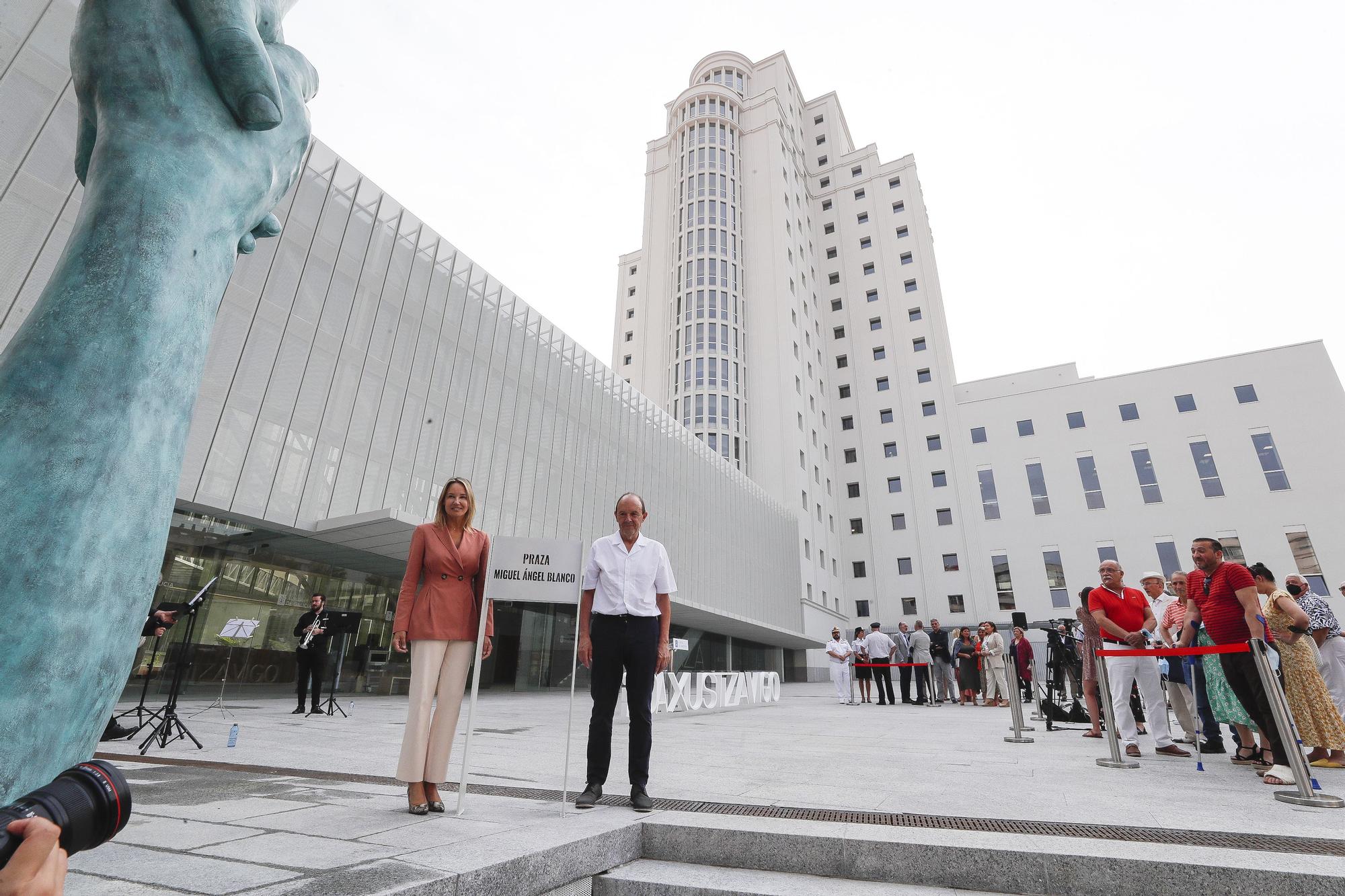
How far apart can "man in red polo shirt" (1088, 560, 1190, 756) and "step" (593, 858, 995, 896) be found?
16.6ft

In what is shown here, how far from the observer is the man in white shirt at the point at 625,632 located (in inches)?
156

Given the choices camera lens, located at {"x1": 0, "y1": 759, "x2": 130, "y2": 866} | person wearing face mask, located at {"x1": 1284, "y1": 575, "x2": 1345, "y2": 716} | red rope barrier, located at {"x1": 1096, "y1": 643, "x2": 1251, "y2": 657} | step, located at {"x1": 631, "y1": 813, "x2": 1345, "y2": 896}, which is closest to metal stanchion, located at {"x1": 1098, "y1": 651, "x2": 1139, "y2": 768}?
red rope barrier, located at {"x1": 1096, "y1": 643, "x2": 1251, "y2": 657}

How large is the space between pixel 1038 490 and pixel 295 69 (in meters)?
45.5

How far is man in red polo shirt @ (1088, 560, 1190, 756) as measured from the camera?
6.54 metres

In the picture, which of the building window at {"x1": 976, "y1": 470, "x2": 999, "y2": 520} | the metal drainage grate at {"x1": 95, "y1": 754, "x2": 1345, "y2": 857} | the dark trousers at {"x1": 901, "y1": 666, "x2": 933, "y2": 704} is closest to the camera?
the metal drainage grate at {"x1": 95, "y1": 754, "x2": 1345, "y2": 857}

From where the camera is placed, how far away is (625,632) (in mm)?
4125

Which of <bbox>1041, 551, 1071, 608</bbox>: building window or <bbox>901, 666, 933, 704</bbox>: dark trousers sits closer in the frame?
<bbox>901, 666, 933, 704</bbox>: dark trousers

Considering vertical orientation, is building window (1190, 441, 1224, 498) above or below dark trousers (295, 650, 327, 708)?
above

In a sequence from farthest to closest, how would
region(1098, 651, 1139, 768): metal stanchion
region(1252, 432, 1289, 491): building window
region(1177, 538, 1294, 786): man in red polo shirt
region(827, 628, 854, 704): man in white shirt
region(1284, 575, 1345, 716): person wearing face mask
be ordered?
region(1252, 432, 1289, 491): building window
region(827, 628, 854, 704): man in white shirt
region(1284, 575, 1345, 716): person wearing face mask
region(1098, 651, 1139, 768): metal stanchion
region(1177, 538, 1294, 786): man in red polo shirt

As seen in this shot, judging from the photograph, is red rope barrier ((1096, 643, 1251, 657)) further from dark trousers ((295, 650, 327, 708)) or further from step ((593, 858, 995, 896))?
dark trousers ((295, 650, 327, 708))

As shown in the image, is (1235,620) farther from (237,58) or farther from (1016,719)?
(237,58)

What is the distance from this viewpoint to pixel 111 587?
6.07 ft

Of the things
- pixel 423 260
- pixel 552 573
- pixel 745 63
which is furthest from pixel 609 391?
pixel 745 63

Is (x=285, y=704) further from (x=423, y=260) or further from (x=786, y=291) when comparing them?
(x=786, y=291)
